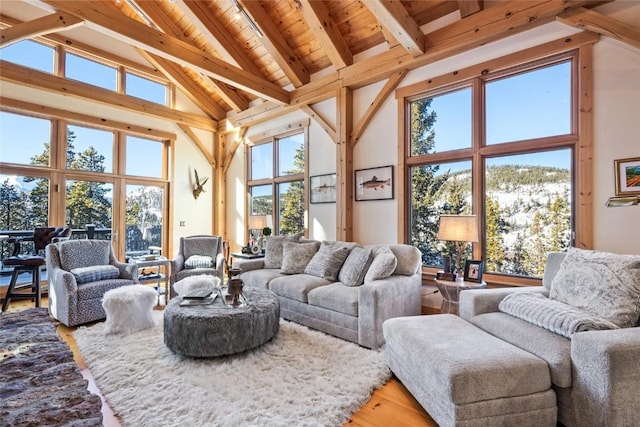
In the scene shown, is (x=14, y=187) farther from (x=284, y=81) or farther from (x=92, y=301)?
(x=284, y=81)

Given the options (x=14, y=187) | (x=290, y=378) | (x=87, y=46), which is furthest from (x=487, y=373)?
(x=87, y=46)

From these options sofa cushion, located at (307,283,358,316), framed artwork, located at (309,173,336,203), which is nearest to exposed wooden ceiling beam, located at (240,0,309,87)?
framed artwork, located at (309,173,336,203)

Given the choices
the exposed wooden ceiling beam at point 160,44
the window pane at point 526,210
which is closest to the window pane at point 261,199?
the exposed wooden ceiling beam at point 160,44

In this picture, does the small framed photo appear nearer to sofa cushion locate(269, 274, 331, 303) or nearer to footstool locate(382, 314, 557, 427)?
footstool locate(382, 314, 557, 427)

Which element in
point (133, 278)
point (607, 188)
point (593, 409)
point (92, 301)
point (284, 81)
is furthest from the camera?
point (284, 81)

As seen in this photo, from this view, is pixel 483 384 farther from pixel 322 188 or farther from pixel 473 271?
pixel 322 188

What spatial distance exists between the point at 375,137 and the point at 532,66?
6.42ft

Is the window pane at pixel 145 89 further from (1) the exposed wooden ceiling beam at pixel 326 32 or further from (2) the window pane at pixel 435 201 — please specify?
(2) the window pane at pixel 435 201

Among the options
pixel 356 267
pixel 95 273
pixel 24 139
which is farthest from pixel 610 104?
pixel 24 139

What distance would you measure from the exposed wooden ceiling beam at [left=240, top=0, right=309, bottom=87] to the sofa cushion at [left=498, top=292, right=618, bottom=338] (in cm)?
452

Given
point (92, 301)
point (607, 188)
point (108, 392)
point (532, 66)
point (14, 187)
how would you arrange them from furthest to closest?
1. point (14, 187)
2. point (92, 301)
3. point (532, 66)
4. point (607, 188)
5. point (108, 392)

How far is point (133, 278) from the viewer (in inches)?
160

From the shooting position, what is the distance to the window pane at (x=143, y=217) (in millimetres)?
6051

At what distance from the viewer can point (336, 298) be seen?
10.6ft
